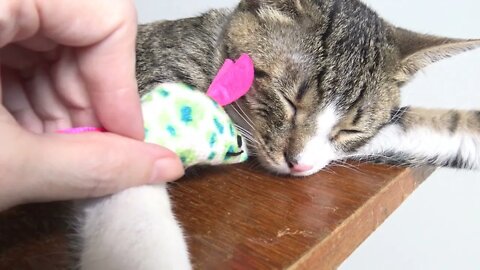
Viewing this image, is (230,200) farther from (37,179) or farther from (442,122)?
(442,122)

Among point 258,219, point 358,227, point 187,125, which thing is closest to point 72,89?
point 187,125

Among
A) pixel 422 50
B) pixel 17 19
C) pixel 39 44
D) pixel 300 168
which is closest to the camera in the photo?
pixel 17 19

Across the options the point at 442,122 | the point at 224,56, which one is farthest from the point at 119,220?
the point at 442,122

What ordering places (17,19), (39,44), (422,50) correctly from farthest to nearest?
(422,50) → (39,44) → (17,19)

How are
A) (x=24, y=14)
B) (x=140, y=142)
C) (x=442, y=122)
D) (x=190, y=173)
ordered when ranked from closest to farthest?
1. (x=24, y=14)
2. (x=140, y=142)
3. (x=190, y=173)
4. (x=442, y=122)

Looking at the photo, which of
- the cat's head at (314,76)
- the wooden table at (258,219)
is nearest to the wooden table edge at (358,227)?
the wooden table at (258,219)

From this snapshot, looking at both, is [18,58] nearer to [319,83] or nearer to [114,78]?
[114,78]

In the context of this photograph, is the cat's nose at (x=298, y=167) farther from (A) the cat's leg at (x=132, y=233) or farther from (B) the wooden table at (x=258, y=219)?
(A) the cat's leg at (x=132, y=233)
